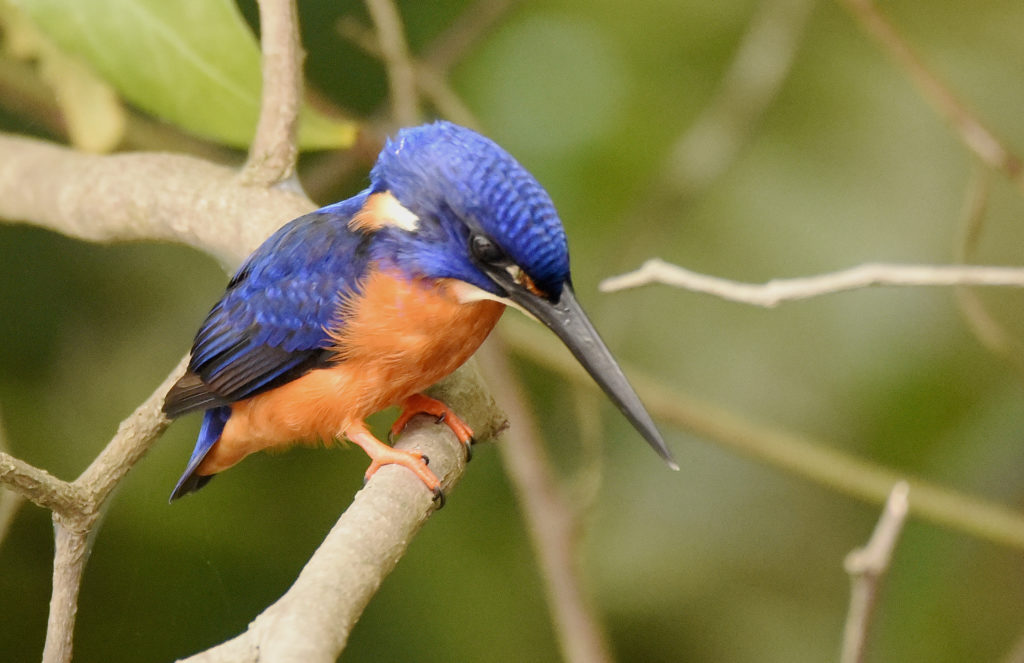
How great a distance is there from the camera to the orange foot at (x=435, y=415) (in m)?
1.11

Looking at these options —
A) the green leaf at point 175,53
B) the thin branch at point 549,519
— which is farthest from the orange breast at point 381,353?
the thin branch at point 549,519

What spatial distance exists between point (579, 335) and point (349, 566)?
275 mm

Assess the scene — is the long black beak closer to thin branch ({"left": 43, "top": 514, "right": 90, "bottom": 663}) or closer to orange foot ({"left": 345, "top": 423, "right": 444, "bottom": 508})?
orange foot ({"left": 345, "top": 423, "right": 444, "bottom": 508})

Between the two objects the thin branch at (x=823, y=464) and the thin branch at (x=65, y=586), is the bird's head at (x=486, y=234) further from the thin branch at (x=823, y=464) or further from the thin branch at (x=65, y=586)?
the thin branch at (x=823, y=464)

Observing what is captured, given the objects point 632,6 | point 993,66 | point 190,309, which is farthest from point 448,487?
point 993,66

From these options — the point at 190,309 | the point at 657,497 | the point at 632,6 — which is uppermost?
the point at 632,6

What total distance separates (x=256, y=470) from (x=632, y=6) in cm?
117

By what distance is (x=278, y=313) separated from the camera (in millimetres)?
1120

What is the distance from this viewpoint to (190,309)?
72.9 inches

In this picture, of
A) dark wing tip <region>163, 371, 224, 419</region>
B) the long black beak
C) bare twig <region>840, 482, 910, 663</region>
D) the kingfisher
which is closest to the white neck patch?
the kingfisher

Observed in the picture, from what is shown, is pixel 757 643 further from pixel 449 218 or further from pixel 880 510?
pixel 449 218

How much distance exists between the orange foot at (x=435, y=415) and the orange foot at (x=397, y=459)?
0.20 feet

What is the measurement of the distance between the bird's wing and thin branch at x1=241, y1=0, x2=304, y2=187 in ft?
0.60

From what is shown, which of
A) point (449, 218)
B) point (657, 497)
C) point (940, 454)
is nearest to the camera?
point (449, 218)
